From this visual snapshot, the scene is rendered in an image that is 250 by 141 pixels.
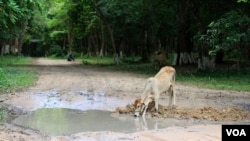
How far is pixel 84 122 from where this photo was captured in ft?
38.7

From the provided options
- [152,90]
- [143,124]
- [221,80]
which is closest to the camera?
[143,124]

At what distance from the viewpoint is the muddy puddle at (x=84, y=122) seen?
10922 millimetres

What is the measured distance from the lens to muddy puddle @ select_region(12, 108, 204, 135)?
35.8 feet

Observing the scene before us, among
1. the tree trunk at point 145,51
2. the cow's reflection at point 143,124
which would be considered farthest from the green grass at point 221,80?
the tree trunk at point 145,51

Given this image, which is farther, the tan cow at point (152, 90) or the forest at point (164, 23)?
the forest at point (164, 23)

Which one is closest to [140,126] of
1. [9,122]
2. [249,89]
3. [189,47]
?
[9,122]

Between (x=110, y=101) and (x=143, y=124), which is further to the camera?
(x=110, y=101)

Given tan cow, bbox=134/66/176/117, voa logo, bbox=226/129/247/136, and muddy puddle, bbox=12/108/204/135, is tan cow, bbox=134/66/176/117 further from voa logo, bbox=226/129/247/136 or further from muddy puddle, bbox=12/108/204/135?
voa logo, bbox=226/129/247/136

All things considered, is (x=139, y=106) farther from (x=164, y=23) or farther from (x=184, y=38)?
(x=164, y=23)

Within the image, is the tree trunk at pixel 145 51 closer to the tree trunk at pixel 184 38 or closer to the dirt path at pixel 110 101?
the tree trunk at pixel 184 38

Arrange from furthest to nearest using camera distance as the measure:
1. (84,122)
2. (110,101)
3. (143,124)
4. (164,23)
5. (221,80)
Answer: (164,23), (221,80), (110,101), (84,122), (143,124)

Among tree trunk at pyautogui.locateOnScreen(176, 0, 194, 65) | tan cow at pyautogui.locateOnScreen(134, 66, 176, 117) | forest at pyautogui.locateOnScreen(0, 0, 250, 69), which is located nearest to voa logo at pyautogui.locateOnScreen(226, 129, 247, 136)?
tan cow at pyautogui.locateOnScreen(134, 66, 176, 117)

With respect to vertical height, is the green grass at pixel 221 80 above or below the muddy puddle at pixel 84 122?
above

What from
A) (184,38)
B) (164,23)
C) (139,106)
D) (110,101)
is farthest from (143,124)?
(164,23)
